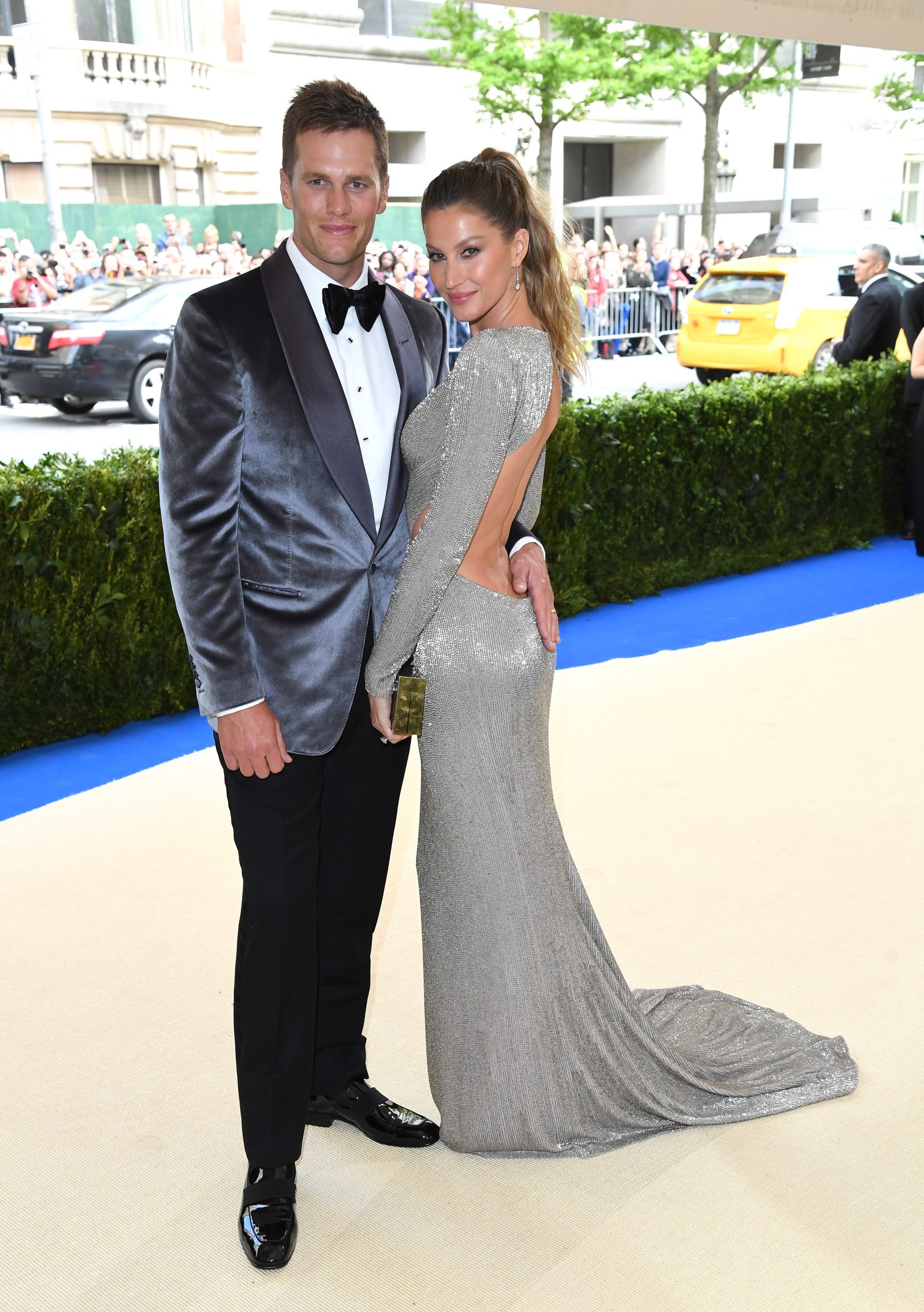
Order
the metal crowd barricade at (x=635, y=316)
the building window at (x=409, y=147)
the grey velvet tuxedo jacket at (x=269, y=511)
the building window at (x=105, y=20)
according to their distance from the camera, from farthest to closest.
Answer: the building window at (x=409, y=147), the building window at (x=105, y=20), the metal crowd barricade at (x=635, y=316), the grey velvet tuxedo jacket at (x=269, y=511)

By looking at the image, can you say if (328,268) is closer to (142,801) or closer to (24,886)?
(24,886)

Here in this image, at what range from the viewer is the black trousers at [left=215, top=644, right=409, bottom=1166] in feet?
7.47

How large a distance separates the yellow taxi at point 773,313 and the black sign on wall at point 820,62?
36.1ft

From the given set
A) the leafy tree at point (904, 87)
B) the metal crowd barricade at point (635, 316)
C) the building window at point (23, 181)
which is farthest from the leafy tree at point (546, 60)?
the building window at point (23, 181)

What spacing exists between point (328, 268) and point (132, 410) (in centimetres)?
1066

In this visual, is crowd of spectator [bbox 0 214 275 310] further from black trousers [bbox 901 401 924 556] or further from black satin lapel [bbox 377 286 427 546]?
black satin lapel [bbox 377 286 427 546]

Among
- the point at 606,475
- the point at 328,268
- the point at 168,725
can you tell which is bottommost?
the point at 168,725

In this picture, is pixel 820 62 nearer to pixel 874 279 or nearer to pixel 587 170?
pixel 587 170

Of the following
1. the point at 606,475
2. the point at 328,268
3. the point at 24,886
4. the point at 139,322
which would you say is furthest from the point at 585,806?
the point at 139,322

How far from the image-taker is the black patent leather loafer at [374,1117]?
8.52 feet

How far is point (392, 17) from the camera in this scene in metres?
28.5

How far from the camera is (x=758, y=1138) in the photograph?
2611 mm

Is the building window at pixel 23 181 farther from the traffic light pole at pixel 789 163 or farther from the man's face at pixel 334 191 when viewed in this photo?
the man's face at pixel 334 191

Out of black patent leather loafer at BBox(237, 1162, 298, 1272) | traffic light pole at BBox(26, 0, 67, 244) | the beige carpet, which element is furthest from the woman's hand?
traffic light pole at BBox(26, 0, 67, 244)
